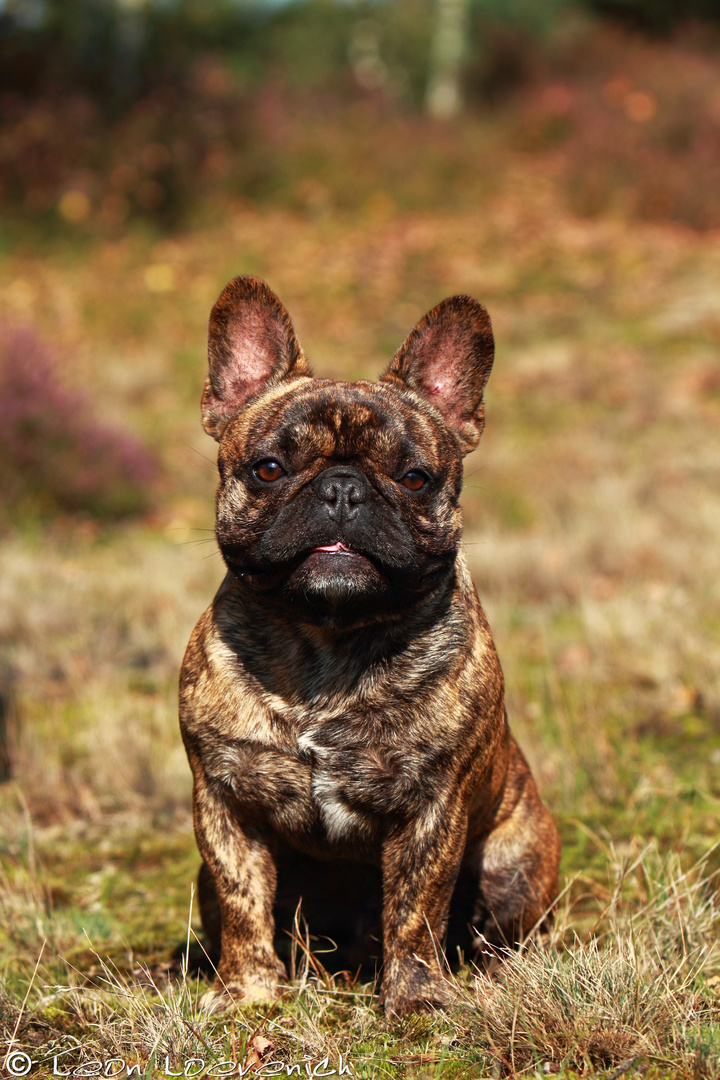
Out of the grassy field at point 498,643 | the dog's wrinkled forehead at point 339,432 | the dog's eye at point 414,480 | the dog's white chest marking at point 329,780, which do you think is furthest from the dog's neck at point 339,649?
the grassy field at point 498,643

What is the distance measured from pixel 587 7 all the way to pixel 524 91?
6154 mm

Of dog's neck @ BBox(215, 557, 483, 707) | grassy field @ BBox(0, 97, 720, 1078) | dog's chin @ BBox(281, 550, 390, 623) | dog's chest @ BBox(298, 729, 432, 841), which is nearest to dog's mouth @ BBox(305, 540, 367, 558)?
dog's chin @ BBox(281, 550, 390, 623)

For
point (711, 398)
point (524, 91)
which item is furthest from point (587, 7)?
point (711, 398)

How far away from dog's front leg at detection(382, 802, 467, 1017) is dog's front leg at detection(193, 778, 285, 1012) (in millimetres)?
335

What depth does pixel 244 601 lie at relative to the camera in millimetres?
2807

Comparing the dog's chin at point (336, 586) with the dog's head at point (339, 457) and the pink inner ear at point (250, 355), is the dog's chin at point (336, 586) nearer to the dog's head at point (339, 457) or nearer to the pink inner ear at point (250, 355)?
the dog's head at point (339, 457)

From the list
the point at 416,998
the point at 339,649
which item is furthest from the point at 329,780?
the point at 416,998

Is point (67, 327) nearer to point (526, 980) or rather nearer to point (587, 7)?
point (526, 980)

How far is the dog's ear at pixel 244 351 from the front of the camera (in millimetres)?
3023

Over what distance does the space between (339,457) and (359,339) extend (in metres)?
11.9

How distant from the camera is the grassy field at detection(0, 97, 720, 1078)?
7.88ft

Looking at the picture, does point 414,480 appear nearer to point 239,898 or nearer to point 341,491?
point 341,491

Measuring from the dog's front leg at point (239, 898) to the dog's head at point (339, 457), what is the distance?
1.99 feet

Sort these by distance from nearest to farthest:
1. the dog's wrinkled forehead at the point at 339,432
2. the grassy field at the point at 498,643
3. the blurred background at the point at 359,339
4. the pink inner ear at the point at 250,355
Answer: the grassy field at the point at 498,643 < the dog's wrinkled forehead at the point at 339,432 < the pink inner ear at the point at 250,355 < the blurred background at the point at 359,339
